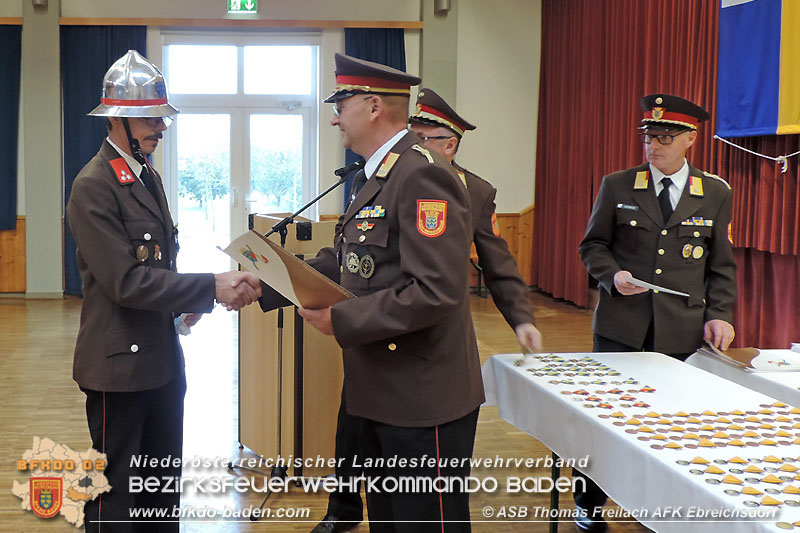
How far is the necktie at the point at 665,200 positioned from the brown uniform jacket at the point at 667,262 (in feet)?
0.10

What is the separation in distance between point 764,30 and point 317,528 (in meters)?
4.30

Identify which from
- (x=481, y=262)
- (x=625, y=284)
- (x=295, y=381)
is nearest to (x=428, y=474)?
(x=481, y=262)

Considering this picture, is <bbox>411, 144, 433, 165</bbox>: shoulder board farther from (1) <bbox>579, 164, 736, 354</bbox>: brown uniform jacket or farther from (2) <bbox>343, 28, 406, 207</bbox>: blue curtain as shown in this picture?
(2) <bbox>343, 28, 406, 207</bbox>: blue curtain

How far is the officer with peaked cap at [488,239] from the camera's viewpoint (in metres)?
→ 2.25

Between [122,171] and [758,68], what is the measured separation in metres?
4.52

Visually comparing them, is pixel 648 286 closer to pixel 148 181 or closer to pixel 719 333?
pixel 719 333

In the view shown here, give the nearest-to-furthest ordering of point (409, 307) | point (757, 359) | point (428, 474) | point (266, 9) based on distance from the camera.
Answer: point (409, 307)
point (428, 474)
point (757, 359)
point (266, 9)

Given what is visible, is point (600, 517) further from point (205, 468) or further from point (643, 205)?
point (205, 468)

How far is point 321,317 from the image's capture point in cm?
175

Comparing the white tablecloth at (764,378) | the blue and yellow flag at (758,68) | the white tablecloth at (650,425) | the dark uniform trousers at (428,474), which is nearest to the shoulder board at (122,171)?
the dark uniform trousers at (428,474)

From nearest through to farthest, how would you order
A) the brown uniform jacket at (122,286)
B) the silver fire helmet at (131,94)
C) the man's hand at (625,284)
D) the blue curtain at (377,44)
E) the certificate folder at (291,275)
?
1. the certificate folder at (291,275)
2. the brown uniform jacket at (122,286)
3. the silver fire helmet at (131,94)
4. the man's hand at (625,284)
5. the blue curtain at (377,44)

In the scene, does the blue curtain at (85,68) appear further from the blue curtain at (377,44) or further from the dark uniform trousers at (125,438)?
the dark uniform trousers at (125,438)

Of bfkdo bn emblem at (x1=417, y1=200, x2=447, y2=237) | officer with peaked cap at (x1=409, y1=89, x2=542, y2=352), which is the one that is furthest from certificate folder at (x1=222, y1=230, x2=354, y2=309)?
officer with peaked cap at (x1=409, y1=89, x2=542, y2=352)

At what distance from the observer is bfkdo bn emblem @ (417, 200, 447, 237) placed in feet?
5.56
